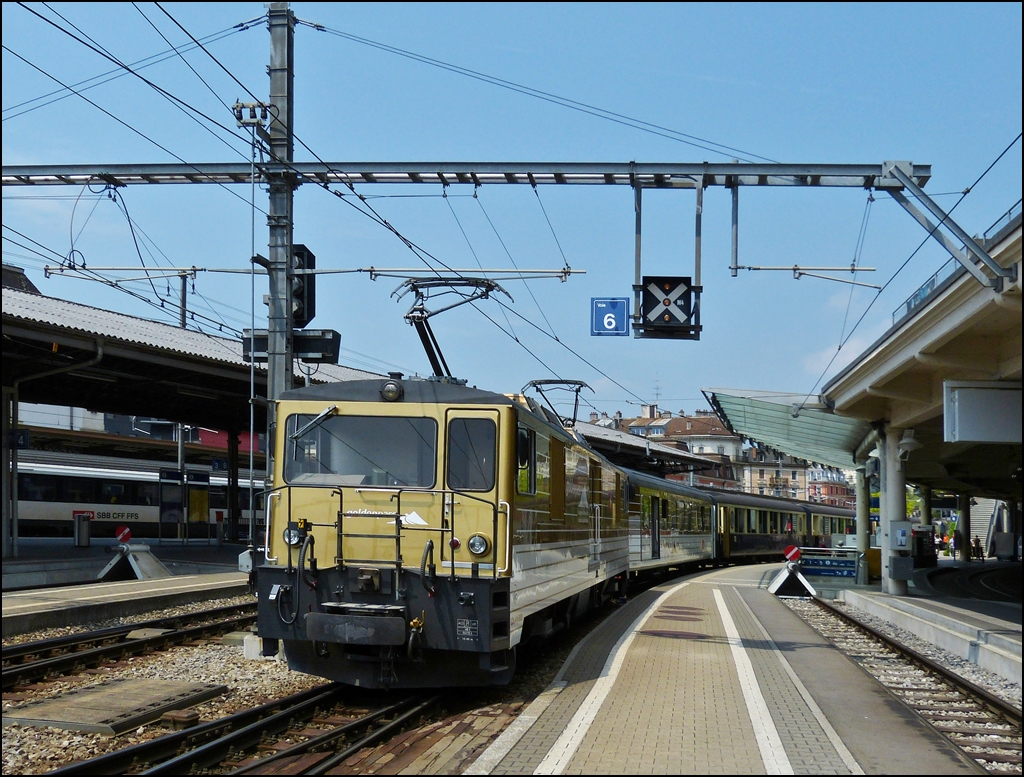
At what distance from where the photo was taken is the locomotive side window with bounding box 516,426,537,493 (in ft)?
30.2

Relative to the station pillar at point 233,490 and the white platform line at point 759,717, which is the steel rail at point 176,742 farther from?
the station pillar at point 233,490

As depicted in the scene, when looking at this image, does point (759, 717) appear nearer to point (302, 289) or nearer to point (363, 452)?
point (363, 452)

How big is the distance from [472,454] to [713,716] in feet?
10.3

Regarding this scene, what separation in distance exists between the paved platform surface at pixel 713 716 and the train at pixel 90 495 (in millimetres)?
18285

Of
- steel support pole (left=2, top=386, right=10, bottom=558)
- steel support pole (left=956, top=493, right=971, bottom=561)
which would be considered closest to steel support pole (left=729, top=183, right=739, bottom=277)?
steel support pole (left=2, top=386, right=10, bottom=558)

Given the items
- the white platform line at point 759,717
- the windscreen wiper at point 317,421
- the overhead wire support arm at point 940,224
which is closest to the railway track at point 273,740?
the windscreen wiper at point 317,421

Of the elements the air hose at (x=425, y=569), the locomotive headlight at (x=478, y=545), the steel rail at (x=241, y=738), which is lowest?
the steel rail at (x=241, y=738)

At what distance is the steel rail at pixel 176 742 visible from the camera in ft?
21.0

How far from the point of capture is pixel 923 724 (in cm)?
838

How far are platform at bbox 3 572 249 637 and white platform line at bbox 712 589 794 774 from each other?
→ 9107 millimetres

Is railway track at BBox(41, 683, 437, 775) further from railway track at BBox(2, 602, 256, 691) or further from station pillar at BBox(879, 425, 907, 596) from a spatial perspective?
station pillar at BBox(879, 425, 907, 596)

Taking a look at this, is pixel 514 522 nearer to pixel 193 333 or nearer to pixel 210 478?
pixel 193 333

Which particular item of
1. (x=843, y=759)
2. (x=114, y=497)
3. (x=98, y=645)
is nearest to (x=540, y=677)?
(x=843, y=759)

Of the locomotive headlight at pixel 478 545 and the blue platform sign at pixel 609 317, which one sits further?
the blue platform sign at pixel 609 317
